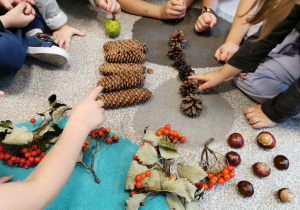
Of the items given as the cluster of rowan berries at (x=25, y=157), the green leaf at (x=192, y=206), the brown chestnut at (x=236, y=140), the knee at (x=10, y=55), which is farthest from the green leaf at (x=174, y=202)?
the knee at (x=10, y=55)

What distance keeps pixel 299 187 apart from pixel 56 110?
0.70 meters

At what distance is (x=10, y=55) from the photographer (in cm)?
72

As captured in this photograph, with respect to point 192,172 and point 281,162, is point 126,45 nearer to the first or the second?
point 192,172

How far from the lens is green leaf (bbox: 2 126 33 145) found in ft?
1.96

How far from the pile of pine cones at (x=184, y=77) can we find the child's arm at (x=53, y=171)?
297 mm

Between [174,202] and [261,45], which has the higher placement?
[261,45]

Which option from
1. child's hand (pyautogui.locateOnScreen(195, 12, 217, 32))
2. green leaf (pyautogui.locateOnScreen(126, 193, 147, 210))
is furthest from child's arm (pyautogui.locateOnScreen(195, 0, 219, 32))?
green leaf (pyautogui.locateOnScreen(126, 193, 147, 210))

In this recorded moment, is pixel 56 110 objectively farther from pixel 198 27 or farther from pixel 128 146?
pixel 198 27

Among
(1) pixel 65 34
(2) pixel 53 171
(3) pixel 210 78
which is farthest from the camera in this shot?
(1) pixel 65 34

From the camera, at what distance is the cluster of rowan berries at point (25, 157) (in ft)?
2.04

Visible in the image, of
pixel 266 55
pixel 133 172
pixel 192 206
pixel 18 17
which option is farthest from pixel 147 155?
pixel 18 17

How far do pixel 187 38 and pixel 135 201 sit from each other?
0.64m

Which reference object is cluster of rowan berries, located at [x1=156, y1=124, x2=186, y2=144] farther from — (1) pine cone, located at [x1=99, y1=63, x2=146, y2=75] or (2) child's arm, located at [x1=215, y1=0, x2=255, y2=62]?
Result: (2) child's arm, located at [x1=215, y1=0, x2=255, y2=62]

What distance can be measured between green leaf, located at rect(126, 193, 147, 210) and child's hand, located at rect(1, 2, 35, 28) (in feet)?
2.06
